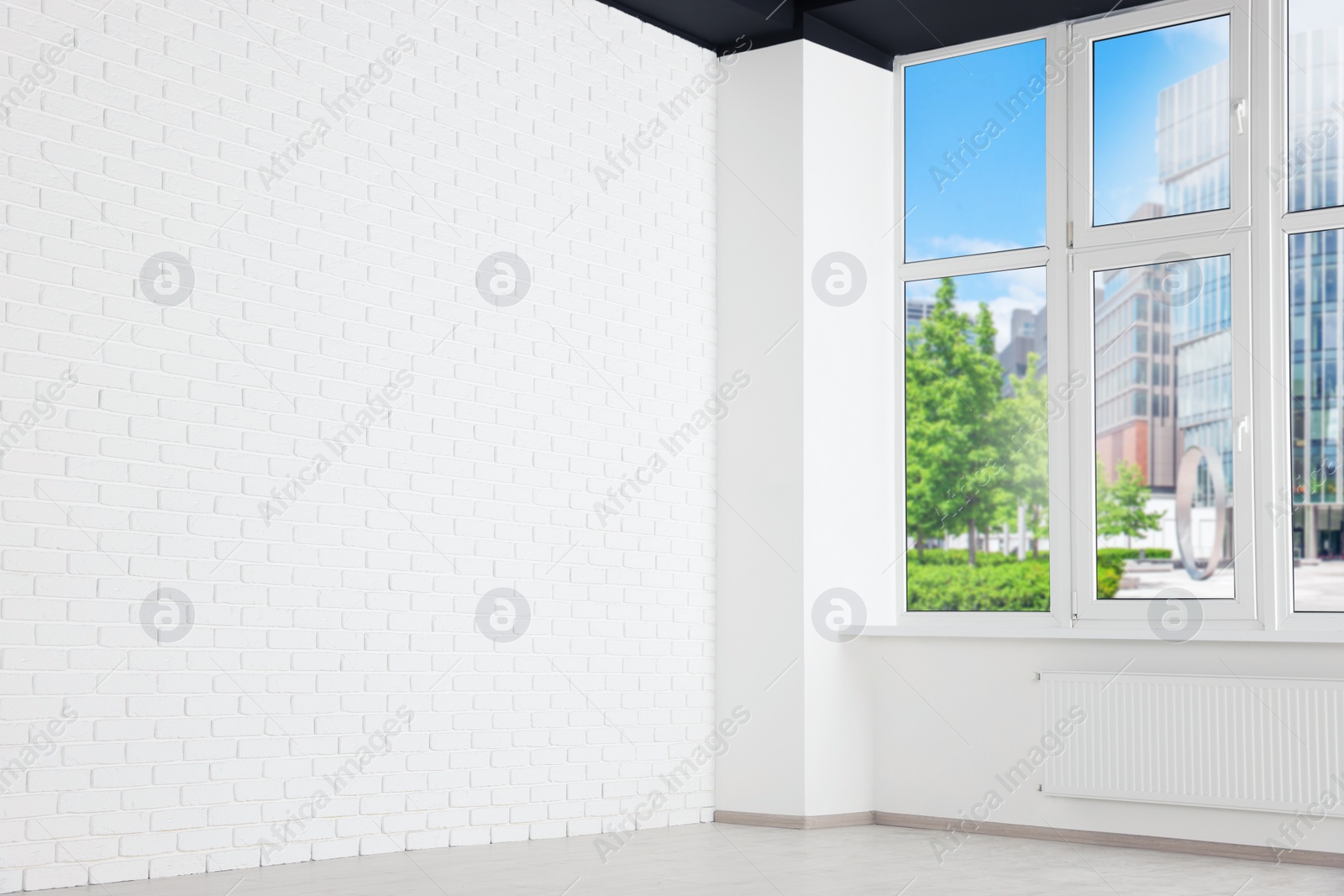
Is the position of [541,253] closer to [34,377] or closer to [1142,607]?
[34,377]

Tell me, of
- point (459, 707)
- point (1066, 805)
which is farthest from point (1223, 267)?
point (459, 707)

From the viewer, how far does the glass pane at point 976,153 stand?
20.0ft

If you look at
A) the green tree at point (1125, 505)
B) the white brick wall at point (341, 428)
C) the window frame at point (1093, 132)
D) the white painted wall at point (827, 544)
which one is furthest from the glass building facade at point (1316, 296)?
the white brick wall at point (341, 428)

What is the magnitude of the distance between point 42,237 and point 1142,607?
4421 millimetres

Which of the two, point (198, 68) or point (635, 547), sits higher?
point (198, 68)

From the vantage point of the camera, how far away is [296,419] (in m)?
4.38

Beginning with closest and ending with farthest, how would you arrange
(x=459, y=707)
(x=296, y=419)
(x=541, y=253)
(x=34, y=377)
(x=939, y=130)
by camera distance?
(x=34, y=377) < (x=296, y=419) < (x=459, y=707) < (x=541, y=253) < (x=939, y=130)

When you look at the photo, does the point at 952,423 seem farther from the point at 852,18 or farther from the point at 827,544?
the point at 852,18

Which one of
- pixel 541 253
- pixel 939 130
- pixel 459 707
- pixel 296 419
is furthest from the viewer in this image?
pixel 939 130

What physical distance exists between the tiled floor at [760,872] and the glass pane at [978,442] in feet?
4.12

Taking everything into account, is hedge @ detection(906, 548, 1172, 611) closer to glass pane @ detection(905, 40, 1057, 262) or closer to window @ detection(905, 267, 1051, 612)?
window @ detection(905, 267, 1051, 612)

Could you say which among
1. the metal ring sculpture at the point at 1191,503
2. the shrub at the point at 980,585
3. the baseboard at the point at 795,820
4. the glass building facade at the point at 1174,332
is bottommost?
the baseboard at the point at 795,820

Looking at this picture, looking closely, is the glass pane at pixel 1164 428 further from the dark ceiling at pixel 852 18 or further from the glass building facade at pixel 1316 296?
the dark ceiling at pixel 852 18

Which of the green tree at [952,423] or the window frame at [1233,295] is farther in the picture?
the green tree at [952,423]
